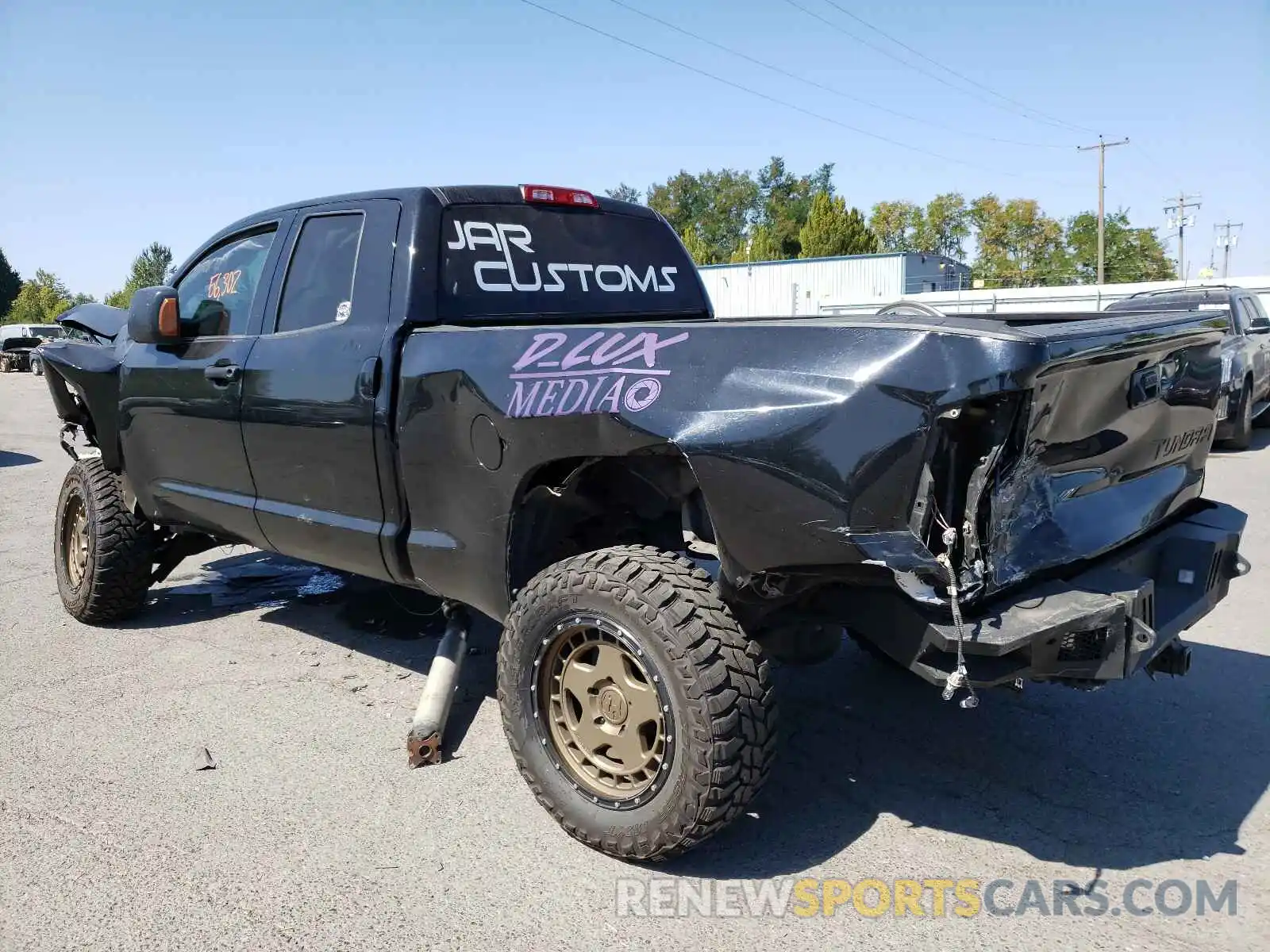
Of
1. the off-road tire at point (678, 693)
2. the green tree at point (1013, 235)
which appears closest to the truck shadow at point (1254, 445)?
the off-road tire at point (678, 693)

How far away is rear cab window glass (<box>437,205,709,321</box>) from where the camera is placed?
396 centimetres

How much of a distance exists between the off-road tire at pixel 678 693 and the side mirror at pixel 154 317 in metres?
2.56

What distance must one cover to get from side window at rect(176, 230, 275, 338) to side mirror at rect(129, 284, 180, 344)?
0.08 meters

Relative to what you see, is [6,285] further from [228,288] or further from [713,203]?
[228,288]

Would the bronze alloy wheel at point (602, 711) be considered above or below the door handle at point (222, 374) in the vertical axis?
below

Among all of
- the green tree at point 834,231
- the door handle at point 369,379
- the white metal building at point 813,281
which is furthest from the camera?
the green tree at point 834,231

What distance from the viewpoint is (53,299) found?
3118 inches

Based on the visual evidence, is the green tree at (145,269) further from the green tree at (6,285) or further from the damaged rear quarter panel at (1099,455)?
the damaged rear quarter panel at (1099,455)

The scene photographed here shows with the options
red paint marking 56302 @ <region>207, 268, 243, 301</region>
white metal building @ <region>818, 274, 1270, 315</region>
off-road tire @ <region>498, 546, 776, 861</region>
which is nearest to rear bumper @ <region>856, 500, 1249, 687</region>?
off-road tire @ <region>498, 546, 776, 861</region>

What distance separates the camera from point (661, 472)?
3.14m

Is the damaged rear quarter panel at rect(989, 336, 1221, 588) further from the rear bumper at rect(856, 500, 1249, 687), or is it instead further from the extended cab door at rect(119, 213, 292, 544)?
the extended cab door at rect(119, 213, 292, 544)

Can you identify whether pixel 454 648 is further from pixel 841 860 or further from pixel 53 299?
pixel 53 299

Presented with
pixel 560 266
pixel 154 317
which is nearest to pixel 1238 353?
pixel 560 266

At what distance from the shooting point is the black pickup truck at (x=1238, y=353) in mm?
11258
